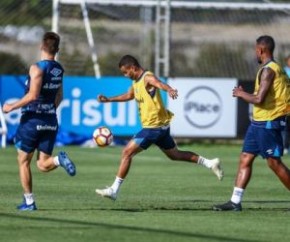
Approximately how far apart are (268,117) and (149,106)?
6.28 feet

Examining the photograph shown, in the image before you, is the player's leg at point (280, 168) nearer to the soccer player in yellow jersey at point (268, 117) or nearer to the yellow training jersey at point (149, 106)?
the soccer player in yellow jersey at point (268, 117)

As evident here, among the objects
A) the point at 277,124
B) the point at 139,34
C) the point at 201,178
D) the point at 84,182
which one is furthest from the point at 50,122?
the point at 139,34

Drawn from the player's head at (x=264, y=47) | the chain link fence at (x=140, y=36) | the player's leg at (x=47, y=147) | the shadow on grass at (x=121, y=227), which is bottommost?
the shadow on grass at (x=121, y=227)

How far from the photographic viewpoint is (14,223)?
510 inches

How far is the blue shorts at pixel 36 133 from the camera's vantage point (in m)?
14.4

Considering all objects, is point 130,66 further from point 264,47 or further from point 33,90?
point 264,47

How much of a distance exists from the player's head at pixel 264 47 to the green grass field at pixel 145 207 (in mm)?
1974

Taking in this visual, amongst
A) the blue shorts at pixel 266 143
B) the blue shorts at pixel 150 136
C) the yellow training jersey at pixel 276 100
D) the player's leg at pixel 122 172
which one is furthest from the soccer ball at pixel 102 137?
the yellow training jersey at pixel 276 100

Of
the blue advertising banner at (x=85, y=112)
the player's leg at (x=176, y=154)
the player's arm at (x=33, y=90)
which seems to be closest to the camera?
the player's arm at (x=33, y=90)

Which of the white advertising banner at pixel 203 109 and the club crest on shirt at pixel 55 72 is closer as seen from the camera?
the club crest on shirt at pixel 55 72

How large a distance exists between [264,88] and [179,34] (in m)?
27.6

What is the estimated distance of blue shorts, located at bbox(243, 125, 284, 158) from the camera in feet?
47.6

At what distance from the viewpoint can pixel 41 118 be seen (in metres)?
14.4

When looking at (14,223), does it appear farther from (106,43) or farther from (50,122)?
(106,43)
